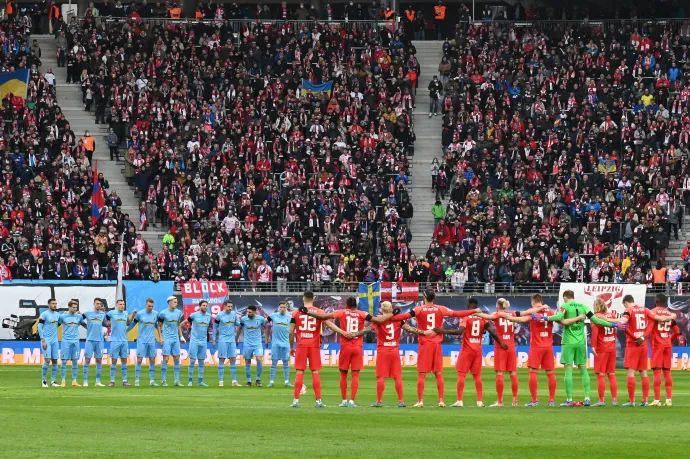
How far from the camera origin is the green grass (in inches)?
791

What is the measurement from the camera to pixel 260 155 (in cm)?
6288

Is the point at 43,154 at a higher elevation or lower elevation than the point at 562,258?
higher

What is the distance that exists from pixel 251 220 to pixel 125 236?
17.8 feet

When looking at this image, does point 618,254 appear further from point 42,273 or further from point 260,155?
point 42,273

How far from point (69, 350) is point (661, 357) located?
17.6 metres

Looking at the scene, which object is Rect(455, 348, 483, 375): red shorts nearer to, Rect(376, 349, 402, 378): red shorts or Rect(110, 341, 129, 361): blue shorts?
Rect(376, 349, 402, 378): red shorts

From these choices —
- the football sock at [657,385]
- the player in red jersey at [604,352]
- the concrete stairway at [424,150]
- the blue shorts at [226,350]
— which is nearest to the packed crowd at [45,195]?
the concrete stairway at [424,150]

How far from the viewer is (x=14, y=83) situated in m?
66.2

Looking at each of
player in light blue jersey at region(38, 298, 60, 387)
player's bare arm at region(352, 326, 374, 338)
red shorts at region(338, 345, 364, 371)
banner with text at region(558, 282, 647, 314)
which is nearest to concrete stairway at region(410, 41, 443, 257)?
banner with text at region(558, 282, 647, 314)

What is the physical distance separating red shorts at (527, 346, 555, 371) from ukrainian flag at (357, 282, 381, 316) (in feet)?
80.7

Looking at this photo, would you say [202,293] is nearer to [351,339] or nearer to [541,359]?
[541,359]

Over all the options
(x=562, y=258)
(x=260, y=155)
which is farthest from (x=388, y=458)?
(x=260, y=155)

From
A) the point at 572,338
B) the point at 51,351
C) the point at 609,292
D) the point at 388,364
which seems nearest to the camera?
the point at 388,364

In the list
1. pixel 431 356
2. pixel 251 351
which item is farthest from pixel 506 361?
pixel 251 351
